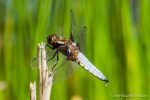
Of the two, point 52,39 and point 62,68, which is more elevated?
point 52,39

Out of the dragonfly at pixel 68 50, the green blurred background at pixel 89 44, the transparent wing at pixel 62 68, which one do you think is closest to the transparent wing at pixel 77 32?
the dragonfly at pixel 68 50

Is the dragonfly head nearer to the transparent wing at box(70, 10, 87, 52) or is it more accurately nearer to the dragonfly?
the dragonfly

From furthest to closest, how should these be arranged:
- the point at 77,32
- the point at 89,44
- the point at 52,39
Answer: the point at 89,44
the point at 77,32
the point at 52,39

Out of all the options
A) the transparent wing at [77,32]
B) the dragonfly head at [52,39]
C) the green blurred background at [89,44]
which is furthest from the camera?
the green blurred background at [89,44]

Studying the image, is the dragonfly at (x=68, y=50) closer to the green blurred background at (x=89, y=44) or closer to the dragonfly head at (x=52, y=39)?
the dragonfly head at (x=52, y=39)

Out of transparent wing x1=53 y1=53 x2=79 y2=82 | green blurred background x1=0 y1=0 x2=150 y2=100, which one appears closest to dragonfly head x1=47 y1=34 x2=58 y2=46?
transparent wing x1=53 y1=53 x2=79 y2=82

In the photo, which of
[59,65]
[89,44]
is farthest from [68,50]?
[89,44]

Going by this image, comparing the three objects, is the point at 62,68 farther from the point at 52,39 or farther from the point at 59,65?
the point at 52,39

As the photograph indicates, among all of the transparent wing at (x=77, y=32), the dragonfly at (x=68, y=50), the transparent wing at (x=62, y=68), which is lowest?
the transparent wing at (x=62, y=68)
